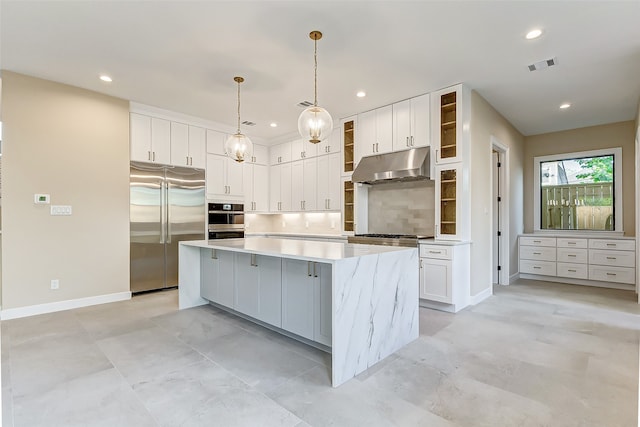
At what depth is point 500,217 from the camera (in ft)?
18.3

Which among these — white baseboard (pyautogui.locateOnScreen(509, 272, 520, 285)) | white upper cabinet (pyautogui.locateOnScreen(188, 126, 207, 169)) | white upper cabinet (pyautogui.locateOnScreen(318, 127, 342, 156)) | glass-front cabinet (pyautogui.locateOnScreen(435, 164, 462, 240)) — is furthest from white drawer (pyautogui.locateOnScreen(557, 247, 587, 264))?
white upper cabinet (pyautogui.locateOnScreen(188, 126, 207, 169))

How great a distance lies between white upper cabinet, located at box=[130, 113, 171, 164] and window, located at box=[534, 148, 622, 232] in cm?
701

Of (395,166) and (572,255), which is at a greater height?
(395,166)

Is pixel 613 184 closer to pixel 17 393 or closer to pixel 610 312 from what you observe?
pixel 610 312

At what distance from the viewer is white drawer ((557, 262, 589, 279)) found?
5.45 metres

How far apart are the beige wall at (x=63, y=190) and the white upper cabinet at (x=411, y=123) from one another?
4.01 meters

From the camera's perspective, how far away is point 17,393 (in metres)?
2.15

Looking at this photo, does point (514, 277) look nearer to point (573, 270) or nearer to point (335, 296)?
point (573, 270)

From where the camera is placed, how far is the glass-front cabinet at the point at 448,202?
417cm

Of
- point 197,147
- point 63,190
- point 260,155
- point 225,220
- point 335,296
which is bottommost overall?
point 335,296

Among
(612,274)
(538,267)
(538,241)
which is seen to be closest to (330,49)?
(538,241)

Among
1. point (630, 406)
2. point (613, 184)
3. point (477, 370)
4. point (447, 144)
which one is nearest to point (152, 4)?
point (447, 144)

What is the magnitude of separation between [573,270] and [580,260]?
0.21 meters

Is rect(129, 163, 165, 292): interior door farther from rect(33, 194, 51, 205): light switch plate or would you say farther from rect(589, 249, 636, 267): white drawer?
rect(589, 249, 636, 267): white drawer
